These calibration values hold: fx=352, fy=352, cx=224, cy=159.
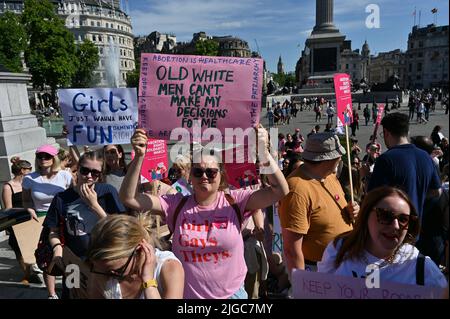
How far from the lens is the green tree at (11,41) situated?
127ft

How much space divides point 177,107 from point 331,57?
162 ft

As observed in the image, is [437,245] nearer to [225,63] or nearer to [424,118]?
[225,63]

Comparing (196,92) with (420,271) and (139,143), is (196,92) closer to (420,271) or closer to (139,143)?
(139,143)

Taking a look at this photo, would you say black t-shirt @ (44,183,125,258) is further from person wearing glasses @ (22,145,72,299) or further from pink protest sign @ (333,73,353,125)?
pink protest sign @ (333,73,353,125)

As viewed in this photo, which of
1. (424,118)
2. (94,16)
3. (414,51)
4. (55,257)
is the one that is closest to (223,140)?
(55,257)

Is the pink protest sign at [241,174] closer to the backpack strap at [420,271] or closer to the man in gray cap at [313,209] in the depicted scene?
the man in gray cap at [313,209]

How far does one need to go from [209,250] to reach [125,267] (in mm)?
700

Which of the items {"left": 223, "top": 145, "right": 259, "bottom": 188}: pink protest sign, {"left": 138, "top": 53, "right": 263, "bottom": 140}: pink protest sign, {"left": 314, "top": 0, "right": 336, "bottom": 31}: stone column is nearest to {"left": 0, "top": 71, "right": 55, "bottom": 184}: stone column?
{"left": 223, "top": 145, "right": 259, "bottom": 188}: pink protest sign

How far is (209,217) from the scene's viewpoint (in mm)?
2486

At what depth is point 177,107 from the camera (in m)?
2.99

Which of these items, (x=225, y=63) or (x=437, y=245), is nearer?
(x=225, y=63)

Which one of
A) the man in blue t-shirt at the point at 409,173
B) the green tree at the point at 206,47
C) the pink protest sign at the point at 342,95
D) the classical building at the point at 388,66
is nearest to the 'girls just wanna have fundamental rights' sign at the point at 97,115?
the man in blue t-shirt at the point at 409,173

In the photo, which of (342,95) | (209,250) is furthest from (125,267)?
(342,95)
